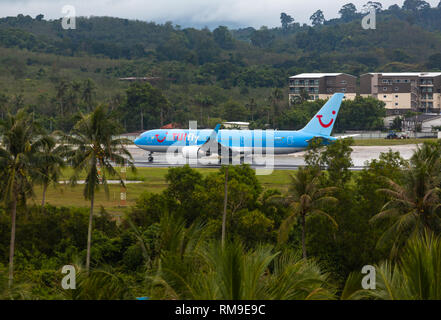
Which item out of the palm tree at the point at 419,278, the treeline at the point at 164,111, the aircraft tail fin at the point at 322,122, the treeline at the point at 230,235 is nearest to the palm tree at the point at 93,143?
the treeline at the point at 230,235

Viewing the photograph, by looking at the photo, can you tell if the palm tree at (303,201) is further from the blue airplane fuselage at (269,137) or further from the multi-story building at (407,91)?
the multi-story building at (407,91)

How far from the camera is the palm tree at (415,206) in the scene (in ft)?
90.2

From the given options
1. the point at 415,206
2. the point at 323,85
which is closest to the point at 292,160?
the point at 415,206

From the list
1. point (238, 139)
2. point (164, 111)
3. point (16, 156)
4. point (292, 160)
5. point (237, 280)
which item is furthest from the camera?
point (164, 111)

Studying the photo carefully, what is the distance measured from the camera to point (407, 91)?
184625mm

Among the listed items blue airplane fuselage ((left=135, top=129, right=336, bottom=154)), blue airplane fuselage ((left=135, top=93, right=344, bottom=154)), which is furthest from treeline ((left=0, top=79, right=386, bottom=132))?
blue airplane fuselage ((left=135, top=93, right=344, bottom=154))

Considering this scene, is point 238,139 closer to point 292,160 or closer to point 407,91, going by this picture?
point 292,160

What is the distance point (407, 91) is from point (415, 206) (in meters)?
166

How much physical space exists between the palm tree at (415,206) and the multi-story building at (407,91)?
16177 centimetres

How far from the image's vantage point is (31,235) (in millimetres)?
44750

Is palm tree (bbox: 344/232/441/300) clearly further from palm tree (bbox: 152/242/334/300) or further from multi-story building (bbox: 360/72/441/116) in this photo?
multi-story building (bbox: 360/72/441/116)

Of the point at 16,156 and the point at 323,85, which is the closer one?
the point at 16,156
